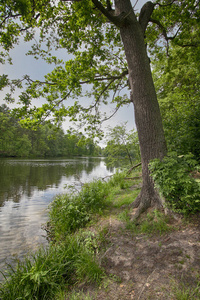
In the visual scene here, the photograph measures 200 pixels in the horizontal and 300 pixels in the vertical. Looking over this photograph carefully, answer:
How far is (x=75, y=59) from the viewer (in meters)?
5.26

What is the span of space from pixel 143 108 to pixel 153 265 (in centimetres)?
299

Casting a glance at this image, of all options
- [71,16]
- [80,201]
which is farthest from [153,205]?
[71,16]

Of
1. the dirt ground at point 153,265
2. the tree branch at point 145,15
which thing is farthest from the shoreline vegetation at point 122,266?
the tree branch at point 145,15

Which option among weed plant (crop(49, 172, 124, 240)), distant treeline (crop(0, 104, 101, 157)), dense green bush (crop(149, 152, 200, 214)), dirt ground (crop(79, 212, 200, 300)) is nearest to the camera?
dirt ground (crop(79, 212, 200, 300))

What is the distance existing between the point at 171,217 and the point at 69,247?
210 centimetres

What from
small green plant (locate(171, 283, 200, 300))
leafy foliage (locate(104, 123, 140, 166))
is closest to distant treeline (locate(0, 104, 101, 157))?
leafy foliage (locate(104, 123, 140, 166))

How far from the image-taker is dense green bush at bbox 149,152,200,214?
269 cm

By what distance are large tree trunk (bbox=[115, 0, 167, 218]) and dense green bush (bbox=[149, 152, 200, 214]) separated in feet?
1.03

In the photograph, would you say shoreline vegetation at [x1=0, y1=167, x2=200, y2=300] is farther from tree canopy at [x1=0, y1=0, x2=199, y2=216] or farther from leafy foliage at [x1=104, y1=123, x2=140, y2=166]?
leafy foliage at [x1=104, y1=123, x2=140, y2=166]

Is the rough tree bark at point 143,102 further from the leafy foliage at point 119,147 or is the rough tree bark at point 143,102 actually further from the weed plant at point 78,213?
the leafy foliage at point 119,147

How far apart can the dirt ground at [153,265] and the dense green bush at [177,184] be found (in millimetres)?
282

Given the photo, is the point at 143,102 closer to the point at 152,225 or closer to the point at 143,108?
the point at 143,108

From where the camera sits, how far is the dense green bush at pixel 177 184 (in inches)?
106

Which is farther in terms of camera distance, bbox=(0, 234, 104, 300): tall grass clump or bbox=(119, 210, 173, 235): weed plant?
bbox=(119, 210, 173, 235): weed plant
